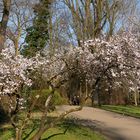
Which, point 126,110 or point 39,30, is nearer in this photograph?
point 126,110

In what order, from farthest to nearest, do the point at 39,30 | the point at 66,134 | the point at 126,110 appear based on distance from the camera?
the point at 39,30 < the point at 126,110 < the point at 66,134

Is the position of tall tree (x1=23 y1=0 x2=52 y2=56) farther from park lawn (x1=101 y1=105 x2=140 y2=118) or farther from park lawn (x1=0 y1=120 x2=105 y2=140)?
park lawn (x1=0 y1=120 x2=105 y2=140)

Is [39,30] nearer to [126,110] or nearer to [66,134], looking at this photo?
[126,110]

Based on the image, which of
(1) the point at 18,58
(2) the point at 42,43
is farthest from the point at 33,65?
(2) the point at 42,43

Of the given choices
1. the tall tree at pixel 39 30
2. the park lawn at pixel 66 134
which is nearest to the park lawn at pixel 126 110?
the tall tree at pixel 39 30

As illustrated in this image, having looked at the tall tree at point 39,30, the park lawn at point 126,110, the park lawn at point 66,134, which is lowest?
the park lawn at point 66,134

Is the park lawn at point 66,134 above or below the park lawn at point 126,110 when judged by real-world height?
below

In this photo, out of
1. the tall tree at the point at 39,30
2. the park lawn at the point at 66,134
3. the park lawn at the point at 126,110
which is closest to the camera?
the park lawn at the point at 66,134

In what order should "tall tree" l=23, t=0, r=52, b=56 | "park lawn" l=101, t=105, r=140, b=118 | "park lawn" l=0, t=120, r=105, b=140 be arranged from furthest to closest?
"tall tree" l=23, t=0, r=52, b=56, "park lawn" l=101, t=105, r=140, b=118, "park lawn" l=0, t=120, r=105, b=140

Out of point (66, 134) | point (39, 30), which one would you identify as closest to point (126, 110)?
point (39, 30)

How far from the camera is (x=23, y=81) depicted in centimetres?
1334

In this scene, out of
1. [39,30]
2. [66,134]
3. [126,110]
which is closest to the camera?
[66,134]

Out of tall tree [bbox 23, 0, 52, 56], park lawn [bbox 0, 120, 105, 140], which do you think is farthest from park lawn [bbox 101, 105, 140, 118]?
park lawn [bbox 0, 120, 105, 140]

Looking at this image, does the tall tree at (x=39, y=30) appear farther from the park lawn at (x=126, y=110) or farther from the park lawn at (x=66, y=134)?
the park lawn at (x=66, y=134)
